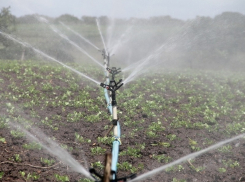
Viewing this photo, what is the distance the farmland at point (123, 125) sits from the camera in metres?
9.42

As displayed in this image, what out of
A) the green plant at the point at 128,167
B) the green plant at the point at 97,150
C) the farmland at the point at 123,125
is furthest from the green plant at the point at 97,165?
the green plant at the point at 97,150

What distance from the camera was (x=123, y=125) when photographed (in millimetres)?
13680

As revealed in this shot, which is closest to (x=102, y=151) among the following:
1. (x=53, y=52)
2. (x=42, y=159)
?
(x=42, y=159)

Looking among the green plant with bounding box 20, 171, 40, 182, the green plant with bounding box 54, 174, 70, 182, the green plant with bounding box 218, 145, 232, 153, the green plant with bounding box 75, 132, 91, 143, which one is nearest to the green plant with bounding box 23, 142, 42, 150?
the green plant with bounding box 20, 171, 40, 182

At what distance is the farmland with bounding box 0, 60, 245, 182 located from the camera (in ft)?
30.9

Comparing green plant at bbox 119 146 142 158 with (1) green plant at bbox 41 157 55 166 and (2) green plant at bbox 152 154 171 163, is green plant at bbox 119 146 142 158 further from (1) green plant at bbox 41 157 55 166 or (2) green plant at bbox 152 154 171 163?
(1) green plant at bbox 41 157 55 166

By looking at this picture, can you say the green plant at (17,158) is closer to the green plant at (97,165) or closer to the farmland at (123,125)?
the farmland at (123,125)

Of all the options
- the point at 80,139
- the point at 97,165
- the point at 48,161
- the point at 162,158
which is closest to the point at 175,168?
A: the point at 162,158

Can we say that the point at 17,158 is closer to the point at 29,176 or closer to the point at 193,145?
the point at 29,176

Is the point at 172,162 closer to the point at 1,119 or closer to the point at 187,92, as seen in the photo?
the point at 1,119

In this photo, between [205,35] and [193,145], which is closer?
[193,145]

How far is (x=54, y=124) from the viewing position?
491 inches

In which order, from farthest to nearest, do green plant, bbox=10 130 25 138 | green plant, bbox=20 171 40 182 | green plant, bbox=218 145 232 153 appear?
green plant, bbox=218 145 232 153
green plant, bbox=10 130 25 138
green plant, bbox=20 171 40 182

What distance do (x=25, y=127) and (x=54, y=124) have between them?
148 centimetres
